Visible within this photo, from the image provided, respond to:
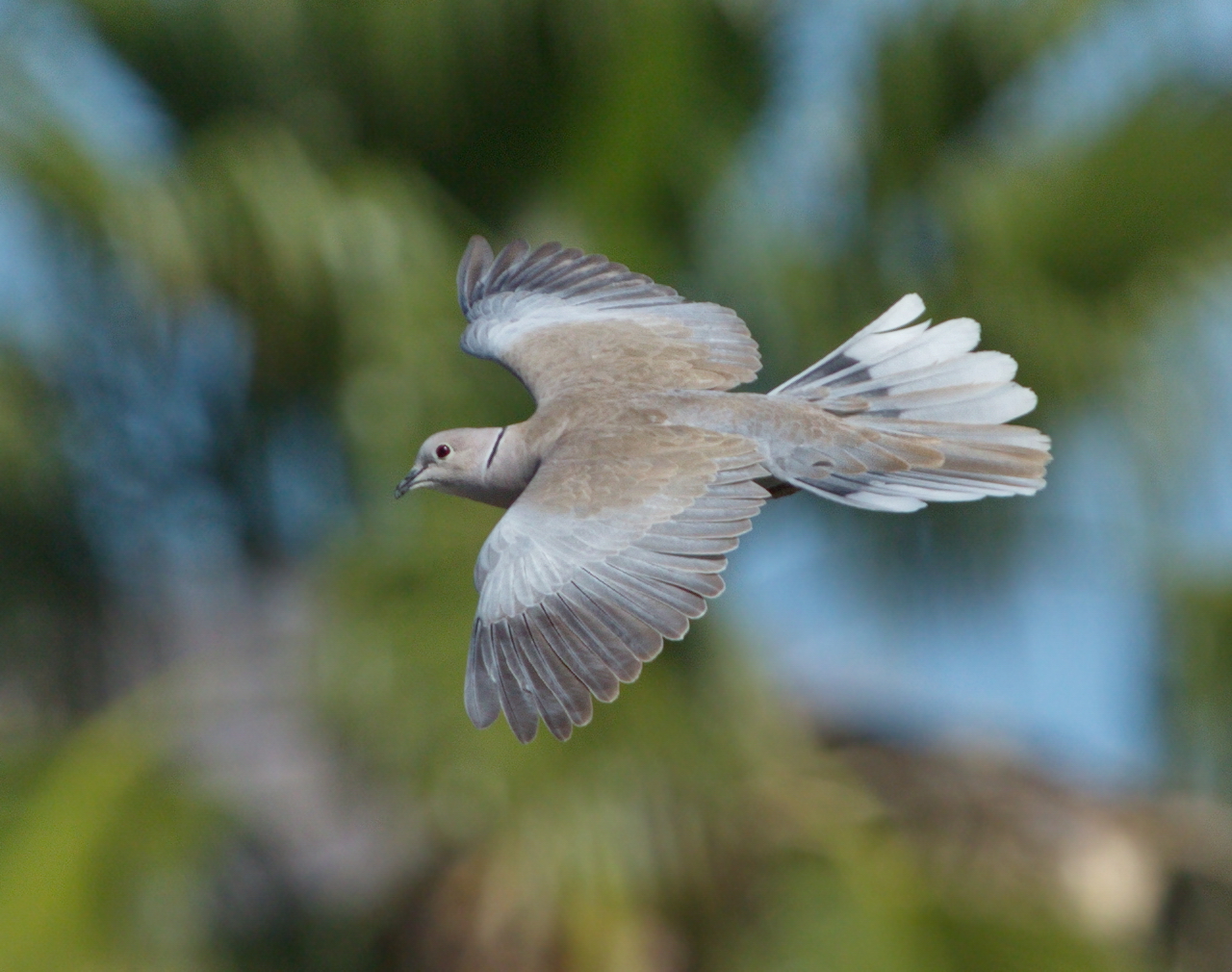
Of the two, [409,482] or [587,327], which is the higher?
[587,327]

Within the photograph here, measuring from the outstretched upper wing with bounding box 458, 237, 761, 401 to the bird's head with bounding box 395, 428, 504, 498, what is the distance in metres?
0.19

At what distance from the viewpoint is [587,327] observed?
4.39 metres

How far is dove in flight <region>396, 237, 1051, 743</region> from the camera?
319 centimetres

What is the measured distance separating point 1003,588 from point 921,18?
223 centimetres

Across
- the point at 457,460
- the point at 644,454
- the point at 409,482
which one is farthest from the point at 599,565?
the point at 409,482

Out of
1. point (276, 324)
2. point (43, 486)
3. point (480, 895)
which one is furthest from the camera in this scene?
point (43, 486)

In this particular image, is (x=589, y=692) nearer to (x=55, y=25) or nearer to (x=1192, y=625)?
(x=1192, y=625)

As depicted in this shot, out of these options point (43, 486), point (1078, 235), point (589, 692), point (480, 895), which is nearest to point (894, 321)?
point (589, 692)

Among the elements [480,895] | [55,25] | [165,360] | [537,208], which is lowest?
[480,895]

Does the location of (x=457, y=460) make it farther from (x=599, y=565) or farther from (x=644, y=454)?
(x=599, y=565)

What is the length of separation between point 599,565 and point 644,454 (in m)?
0.30

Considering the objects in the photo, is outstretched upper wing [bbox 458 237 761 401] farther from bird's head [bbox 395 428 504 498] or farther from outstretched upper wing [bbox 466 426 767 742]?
outstretched upper wing [bbox 466 426 767 742]

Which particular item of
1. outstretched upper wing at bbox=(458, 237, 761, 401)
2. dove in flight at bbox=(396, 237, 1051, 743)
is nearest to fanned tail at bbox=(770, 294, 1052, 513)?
dove in flight at bbox=(396, 237, 1051, 743)

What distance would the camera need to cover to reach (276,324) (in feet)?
21.0
